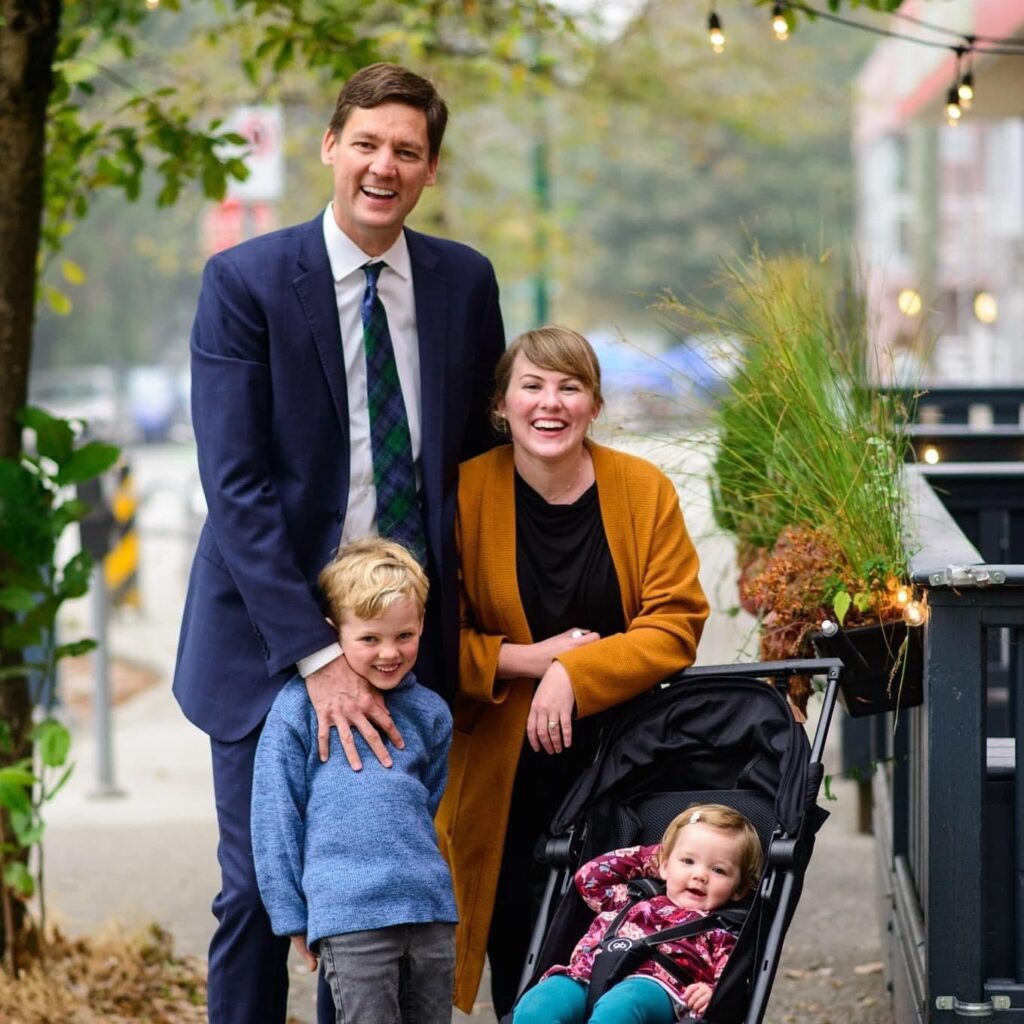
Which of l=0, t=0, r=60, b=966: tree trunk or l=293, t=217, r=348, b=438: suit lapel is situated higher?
l=0, t=0, r=60, b=966: tree trunk

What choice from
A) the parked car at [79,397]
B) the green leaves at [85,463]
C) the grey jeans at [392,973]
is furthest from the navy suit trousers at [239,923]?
the parked car at [79,397]

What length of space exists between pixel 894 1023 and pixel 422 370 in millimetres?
2374

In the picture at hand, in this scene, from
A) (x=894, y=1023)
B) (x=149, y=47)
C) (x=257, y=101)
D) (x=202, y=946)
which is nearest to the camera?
(x=894, y=1023)

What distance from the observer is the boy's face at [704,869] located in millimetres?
3459

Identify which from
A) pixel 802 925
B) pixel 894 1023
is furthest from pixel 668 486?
pixel 802 925

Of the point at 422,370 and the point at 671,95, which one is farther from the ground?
the point at 671,95

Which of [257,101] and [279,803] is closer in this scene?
[279,803]

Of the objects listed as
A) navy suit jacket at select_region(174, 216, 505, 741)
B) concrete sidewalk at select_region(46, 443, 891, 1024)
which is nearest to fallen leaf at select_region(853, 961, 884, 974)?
concrete sidewalk at select_region(46, 443, 891, 1024)

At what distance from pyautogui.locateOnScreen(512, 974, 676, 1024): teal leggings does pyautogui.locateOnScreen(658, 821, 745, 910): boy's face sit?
9.8 inches

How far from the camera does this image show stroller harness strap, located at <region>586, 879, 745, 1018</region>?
10.9ft

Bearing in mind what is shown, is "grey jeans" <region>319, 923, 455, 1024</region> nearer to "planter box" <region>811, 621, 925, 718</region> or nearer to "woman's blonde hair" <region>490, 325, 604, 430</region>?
"planter box" <region>811, 621, 925, 718</region>

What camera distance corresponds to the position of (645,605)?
152 inches

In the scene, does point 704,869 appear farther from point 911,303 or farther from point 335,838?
point 911,303

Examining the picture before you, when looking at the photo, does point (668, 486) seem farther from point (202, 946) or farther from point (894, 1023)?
point (202, 946)
